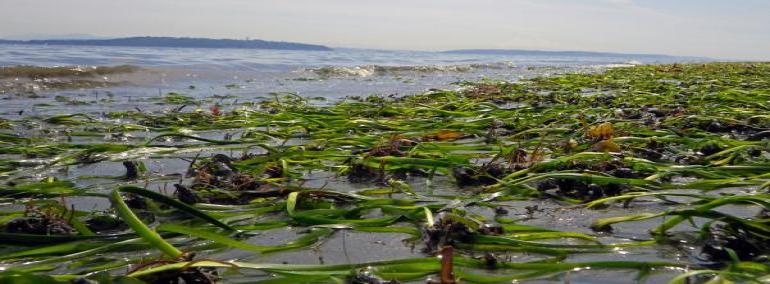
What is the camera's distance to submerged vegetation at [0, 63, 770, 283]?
1481 millimetres

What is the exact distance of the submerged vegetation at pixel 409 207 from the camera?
4.86ft

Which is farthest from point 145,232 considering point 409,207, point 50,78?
point 50,78

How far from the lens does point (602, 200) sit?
2020 millimetres

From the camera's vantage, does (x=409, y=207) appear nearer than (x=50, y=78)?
Yes

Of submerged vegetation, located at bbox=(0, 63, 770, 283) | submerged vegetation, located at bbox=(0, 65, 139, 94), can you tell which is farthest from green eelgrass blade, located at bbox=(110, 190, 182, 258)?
submerged vegetation, located at bbox=(0, 65, 139, 94)

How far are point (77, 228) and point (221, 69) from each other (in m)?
13.7

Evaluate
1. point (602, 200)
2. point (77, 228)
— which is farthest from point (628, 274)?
point (77, 228)

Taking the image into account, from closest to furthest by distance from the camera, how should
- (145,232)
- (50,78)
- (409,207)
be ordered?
(145,232), (409,207), (50,78)

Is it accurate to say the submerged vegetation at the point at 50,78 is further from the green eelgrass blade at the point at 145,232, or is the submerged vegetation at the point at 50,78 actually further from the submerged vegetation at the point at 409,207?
A: the green eelgrass blade at the point at 145,232

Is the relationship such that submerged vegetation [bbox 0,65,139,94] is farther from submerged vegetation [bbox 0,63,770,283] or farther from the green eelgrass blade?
the green eelgrass blade

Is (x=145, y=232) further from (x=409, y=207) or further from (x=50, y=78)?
(x=50, y=78)

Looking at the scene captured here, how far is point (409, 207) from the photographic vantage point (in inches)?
80.9

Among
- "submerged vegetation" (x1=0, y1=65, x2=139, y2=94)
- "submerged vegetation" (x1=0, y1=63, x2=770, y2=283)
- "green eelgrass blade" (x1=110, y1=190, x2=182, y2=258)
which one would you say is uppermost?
"green eelgrass blade" (x1=110, y1=190, x2=182, y2=258)

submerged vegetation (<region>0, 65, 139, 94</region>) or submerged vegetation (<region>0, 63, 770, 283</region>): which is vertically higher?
submerged vegetation (<region>0, 63, 770, 283</region>)
